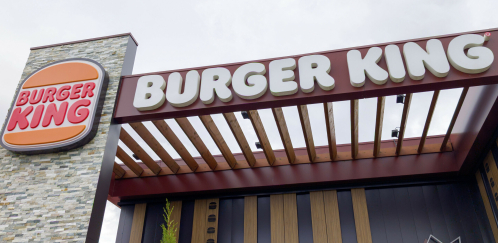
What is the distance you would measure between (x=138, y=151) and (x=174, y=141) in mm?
846

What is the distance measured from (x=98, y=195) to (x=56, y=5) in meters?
6.02

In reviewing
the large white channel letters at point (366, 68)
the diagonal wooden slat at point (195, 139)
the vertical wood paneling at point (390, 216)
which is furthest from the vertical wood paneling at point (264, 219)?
the large white channel letters at point (366, 68)

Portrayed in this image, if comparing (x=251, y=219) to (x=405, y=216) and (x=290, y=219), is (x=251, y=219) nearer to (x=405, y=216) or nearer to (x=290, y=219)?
(x=290, y=219)

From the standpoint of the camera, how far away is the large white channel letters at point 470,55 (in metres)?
4.42

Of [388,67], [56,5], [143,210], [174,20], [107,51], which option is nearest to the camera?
[388,67]

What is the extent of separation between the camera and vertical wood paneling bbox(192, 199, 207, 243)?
292 inches

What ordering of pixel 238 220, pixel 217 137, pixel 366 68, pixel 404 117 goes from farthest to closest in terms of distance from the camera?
pixel 238 220 → pixel 217 137 → pixel 404 117 → pixel 366 68

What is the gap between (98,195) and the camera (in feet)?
16.2

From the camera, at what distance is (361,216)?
6.99 m

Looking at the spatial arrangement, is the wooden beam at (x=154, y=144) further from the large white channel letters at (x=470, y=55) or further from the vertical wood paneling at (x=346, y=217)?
the large white channel letters at (x=470, y=55)

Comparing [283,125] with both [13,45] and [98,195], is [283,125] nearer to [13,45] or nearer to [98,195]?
[98,195]

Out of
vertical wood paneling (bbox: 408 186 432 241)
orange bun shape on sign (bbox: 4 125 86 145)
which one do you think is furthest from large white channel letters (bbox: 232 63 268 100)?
vertical wood paneling (bbox: 408 186 432 241)

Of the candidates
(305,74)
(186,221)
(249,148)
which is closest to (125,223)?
(186,221)

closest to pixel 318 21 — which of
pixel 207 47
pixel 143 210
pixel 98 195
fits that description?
pixel 207 47
